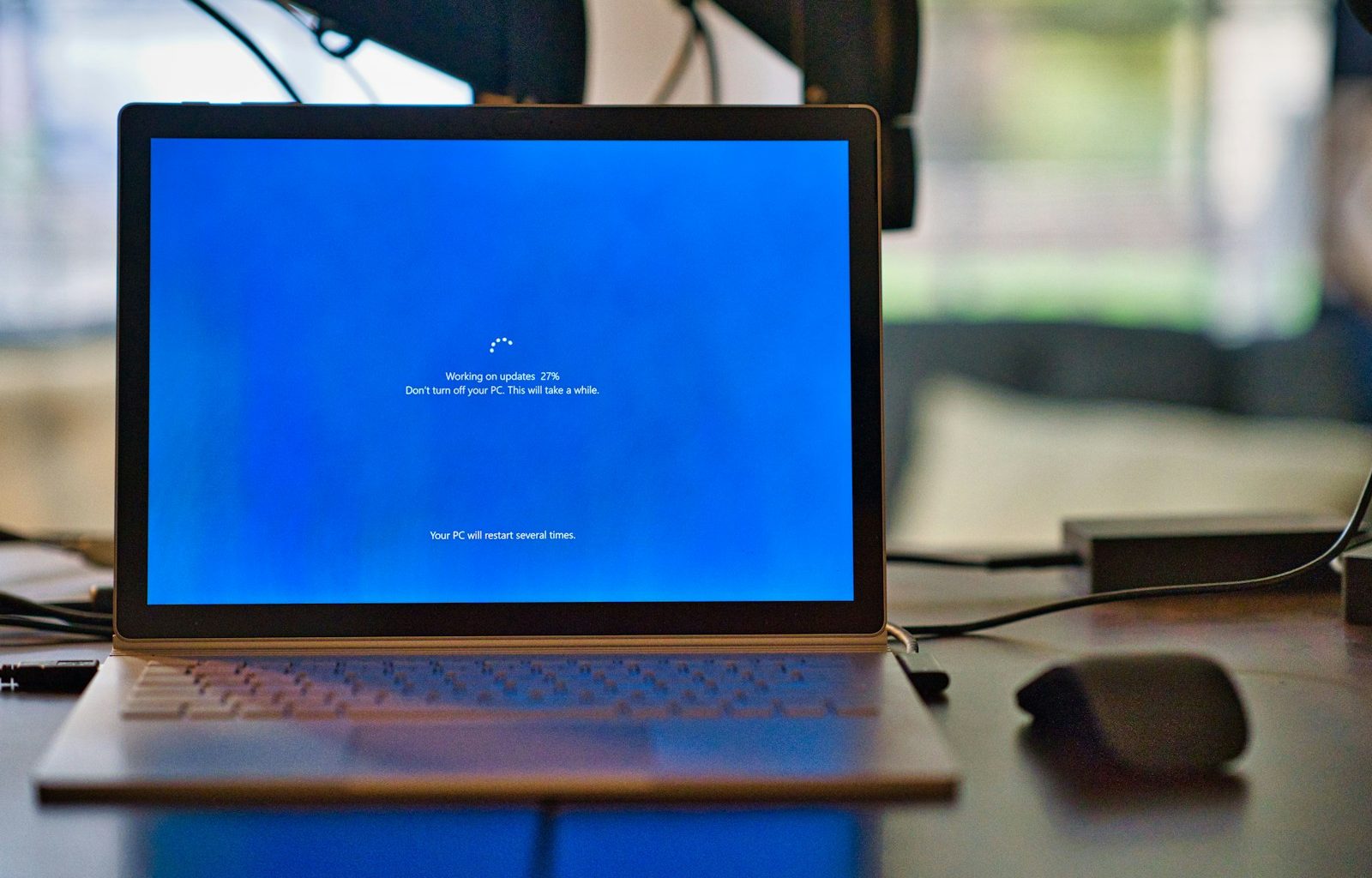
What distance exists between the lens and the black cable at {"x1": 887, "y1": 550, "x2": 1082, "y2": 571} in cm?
90

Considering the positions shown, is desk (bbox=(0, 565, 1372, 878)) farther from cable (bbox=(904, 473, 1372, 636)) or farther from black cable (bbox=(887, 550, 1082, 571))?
black cable (bbox=(887, 550, 1082, 571))

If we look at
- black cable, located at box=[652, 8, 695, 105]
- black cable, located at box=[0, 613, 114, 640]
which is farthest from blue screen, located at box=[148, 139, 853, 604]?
black cable, located at box=[652, 8, 695, 105]

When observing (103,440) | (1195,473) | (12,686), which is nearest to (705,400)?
(12,686)

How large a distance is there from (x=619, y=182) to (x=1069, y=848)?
1.38 ft

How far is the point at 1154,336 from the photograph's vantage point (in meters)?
2.42

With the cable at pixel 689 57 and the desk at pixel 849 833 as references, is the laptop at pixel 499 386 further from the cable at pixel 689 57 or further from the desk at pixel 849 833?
the cable at pixel 689 57

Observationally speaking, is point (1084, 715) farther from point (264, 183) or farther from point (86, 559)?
point (86, 559)

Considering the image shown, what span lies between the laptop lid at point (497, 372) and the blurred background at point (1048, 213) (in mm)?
1727

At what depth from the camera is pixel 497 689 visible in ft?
1.79

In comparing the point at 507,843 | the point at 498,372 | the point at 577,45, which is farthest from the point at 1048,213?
the point at 507,843

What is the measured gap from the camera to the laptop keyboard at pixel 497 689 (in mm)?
514

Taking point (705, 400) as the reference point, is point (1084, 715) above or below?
below

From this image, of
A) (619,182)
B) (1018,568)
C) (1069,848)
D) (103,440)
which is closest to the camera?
(1069,848)

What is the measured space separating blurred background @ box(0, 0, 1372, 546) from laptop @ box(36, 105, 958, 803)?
5.66 ft
